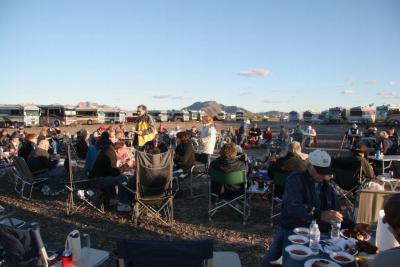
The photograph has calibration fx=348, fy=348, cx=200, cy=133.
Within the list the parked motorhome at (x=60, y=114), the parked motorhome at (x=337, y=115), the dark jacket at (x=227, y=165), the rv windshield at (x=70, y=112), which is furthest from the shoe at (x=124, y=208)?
the parked motorhome at (x=337, y=115)

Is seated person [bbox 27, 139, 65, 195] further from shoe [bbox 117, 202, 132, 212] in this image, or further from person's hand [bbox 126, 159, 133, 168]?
shoe [bbox 117, 202, 132, 212]

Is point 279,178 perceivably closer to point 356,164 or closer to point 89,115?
point 356,164

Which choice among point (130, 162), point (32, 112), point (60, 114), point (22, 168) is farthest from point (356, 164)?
point (60, 114)

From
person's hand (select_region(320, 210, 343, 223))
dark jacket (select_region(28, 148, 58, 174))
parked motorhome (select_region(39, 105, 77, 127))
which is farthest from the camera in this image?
parked motorhome (select_region(39, 105, 77, 127))

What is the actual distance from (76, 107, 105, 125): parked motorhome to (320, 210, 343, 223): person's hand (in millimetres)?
38634

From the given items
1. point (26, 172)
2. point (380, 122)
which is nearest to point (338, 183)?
point (26, 172)

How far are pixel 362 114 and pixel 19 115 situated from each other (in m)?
35.6

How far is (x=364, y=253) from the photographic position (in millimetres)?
2346

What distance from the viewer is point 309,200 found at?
2.94 meters

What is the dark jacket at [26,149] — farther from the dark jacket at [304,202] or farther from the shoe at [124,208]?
the dark jacket at [304,202]

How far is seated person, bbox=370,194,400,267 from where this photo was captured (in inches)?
66.8

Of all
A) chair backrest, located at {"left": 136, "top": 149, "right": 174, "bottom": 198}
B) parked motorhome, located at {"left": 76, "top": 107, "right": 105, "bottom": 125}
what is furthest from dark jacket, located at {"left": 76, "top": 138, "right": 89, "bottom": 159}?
parked motorhome, located at {"left": 76, "top": 107, "right": 105, "bottom": 125}

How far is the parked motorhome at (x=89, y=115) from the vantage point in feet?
129

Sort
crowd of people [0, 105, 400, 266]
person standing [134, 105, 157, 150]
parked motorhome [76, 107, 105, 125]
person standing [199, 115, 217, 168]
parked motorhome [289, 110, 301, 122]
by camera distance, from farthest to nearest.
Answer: parked motorhome [289, 110, 301, 122] → parked motorhome [76, 107, 105, 125] → person standing [199, 115, 217, 168] → person standing [134, 105, 157, 150] → crowd of people [0, 105, 400, 266]
